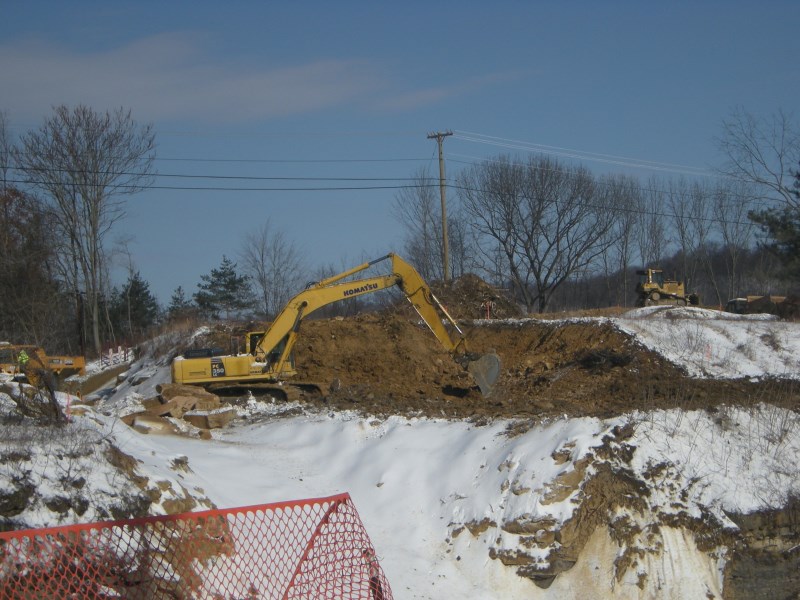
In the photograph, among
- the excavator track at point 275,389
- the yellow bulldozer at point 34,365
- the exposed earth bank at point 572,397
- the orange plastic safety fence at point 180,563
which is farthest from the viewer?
the excavator track at point 275,389

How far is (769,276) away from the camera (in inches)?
2525

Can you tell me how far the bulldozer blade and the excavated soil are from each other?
0.28 m

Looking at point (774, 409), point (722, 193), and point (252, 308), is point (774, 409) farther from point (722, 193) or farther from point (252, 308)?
point (722, 193)

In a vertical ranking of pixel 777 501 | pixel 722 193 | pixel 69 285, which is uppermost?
pixel 722 193

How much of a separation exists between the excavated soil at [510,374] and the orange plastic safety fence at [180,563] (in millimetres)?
5856

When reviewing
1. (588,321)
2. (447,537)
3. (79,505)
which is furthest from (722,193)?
(79,505)

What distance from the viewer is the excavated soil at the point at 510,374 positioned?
14.5 metres

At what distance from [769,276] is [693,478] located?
193 feet

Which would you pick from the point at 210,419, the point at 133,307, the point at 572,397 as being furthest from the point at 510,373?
the point at 133,307

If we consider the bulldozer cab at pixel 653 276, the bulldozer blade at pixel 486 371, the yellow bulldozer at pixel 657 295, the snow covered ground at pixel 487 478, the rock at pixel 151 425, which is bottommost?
the snow covered ground at pixel 487 478

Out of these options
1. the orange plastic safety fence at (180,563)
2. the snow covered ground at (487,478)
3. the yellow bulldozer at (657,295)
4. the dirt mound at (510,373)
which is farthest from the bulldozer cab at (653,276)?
the orange plastic safety fence at (180,563)

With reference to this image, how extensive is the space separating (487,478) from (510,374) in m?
10.3

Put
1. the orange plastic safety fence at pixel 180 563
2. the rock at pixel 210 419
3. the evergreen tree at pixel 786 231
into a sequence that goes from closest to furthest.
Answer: the orange plastic safety fence at pixel 180 563 < the rock at pixel 210 419 < the evergreen tree at pixel 786 231

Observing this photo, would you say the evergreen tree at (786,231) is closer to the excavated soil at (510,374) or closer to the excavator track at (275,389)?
the excavated soil at (510,374)
